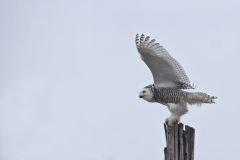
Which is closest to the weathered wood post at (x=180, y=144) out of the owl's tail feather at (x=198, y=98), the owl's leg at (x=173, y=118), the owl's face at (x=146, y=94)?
the owl's leg at (x=173, y=118)

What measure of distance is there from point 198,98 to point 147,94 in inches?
44.9

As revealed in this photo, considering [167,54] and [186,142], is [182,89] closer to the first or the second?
[167,54]

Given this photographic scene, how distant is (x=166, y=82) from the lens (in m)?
16.6

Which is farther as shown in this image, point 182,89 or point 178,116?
point 182,89

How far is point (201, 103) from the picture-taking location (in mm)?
15984

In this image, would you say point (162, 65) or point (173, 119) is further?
point (162, 65)

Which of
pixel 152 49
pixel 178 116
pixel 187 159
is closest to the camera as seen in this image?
pixel 187 159

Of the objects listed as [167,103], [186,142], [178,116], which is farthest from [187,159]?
[167,103]

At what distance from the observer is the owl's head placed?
53.5 ft

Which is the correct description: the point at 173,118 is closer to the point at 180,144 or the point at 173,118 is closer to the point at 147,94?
the point at 147,94

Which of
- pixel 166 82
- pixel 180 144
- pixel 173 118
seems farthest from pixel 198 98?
pixel 180 144

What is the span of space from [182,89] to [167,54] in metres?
0.89

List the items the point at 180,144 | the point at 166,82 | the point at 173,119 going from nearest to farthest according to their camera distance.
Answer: the point at 180,144, the point at 173,119, the point at 166,82

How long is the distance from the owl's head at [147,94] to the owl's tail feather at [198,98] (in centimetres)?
85
